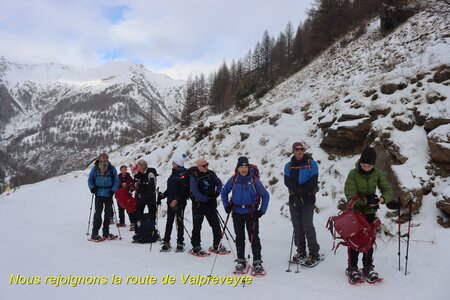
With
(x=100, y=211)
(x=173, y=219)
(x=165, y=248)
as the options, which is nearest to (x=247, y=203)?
(x=173, y=219)

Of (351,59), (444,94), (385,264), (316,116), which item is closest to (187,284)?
(385,264)

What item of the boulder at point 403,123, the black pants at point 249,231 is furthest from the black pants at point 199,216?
the boulder at point 403,123

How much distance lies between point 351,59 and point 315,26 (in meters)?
13.4

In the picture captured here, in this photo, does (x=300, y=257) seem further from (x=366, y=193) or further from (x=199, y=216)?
(x=199, y=216)

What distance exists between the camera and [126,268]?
22.5ft

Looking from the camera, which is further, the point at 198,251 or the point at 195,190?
the point at 198,251

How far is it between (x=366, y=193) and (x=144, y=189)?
593 cm

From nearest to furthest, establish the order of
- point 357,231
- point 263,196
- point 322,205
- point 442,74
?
point 357,231
point 263,196
point 322,205
point 442,74

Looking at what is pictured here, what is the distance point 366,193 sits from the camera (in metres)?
6.10

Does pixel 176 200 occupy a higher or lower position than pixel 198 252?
higher

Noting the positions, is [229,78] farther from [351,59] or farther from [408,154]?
[408,154]

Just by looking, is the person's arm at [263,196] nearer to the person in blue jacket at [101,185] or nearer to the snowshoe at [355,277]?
the snowshoe at [355,277]

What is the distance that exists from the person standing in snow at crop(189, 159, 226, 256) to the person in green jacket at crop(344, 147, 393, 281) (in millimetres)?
2868

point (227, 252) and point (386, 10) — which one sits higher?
point (386, 10)
